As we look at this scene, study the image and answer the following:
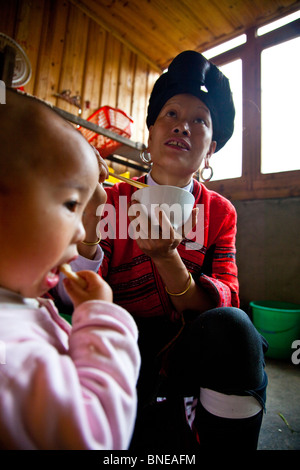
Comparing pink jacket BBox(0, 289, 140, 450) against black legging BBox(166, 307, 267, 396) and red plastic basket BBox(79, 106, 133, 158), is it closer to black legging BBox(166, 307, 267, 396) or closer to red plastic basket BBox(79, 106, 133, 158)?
black legging BBox(166, 307, 267, 396)

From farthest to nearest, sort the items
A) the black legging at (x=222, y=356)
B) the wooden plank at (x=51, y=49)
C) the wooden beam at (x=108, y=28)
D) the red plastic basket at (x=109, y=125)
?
1. the wooden beam at (x=108, y=28)
2. the wooden plank at (x=51, y=49)
3. the red plastic basket at (x=109, y=125)
4. the black legging at (x=222, y=356)

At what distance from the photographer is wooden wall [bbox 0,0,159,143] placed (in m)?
2.60

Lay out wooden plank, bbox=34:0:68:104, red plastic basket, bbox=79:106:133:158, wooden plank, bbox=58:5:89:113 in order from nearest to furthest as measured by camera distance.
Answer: red plastic basket, bbox=79:106:133:158, wooden plank, bbox=34:0:68:104, wooden plank, bbox=58:5:89:113

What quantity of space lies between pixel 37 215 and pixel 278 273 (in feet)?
8.85

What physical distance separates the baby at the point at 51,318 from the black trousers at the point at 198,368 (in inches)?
14.6

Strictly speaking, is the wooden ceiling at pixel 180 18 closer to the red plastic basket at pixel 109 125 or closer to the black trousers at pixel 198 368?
the red plastic basket at pixel 109 125

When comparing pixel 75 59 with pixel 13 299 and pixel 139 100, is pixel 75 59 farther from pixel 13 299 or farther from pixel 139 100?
pixel 13 299

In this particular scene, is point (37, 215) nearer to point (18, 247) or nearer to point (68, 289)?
point (18, 247)

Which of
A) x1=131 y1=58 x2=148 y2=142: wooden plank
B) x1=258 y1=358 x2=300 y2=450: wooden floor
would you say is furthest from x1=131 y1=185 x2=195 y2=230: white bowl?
x1=131 y1=58 x2=148 y2=142: wooden plank

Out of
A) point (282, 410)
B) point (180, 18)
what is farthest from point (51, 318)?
point (180, 18)

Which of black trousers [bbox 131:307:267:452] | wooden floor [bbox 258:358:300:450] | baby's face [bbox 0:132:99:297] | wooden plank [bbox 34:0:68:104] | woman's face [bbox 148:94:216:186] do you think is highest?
wooden plank [bbox 34:0:68:104]

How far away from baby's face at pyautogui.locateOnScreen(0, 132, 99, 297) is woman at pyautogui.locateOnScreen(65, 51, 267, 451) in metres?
0.31

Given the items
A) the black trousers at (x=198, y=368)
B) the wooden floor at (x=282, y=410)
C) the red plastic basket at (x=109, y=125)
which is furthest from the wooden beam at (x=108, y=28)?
the wooden floor at (x=282, y=410)

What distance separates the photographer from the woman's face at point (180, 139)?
1017 millimetres
